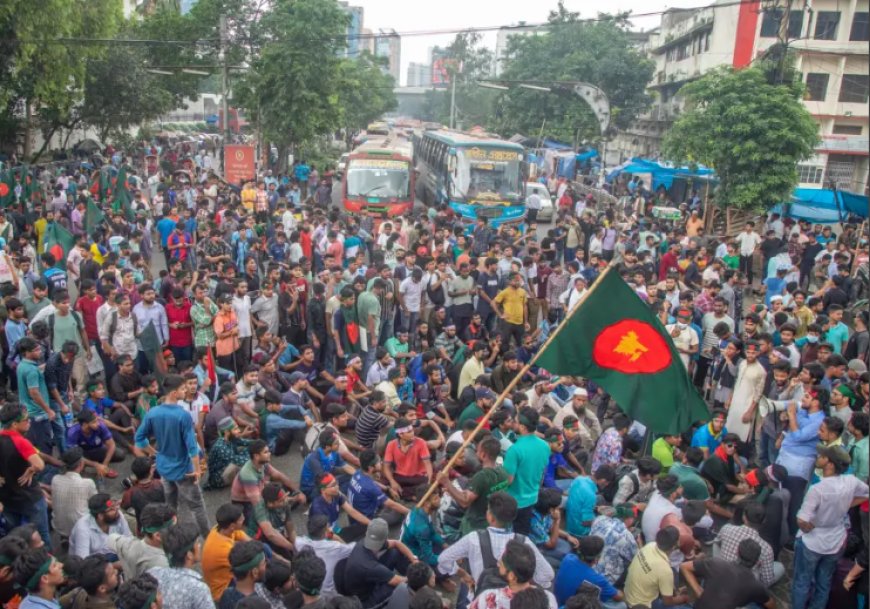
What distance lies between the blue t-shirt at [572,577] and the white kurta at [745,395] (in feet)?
10.7

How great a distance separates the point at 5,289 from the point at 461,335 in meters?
6.01

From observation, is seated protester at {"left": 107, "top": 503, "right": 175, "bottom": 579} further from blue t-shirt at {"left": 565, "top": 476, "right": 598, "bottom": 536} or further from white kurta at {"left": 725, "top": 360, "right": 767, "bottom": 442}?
white kurta at {"left": 725, "top": 360, "right": 767, "bottom": 442}

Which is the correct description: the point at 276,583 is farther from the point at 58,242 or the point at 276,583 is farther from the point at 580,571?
the point at 58,242

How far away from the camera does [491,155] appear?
70.3 ft

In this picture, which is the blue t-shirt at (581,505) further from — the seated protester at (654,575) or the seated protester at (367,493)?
the seated protester at (367,493)

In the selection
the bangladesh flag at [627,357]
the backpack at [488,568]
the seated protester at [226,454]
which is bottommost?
the seated protester at [226,454]

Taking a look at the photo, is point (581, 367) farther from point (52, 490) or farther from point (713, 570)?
point (52, 490)

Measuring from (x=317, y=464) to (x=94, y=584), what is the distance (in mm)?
2105

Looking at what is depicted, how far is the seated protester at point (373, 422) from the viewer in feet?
25.0

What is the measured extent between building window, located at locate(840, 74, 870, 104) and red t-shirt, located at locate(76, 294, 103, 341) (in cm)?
3353

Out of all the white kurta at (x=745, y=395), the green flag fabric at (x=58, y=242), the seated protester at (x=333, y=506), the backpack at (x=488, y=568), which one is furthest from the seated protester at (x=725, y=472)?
the green flag fabric at (x=58, y=242)

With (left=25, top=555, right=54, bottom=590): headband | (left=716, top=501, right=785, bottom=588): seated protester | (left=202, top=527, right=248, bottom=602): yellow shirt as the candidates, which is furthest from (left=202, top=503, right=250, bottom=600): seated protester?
(left=716, top=501, right=785, bottom=588): seated protester

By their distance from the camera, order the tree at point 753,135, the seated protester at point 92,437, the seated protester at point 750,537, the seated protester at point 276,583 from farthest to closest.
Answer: the tree at point 753,135 → the seated protester at point 92,437 → the seated protester at point 750,537 → the seated protester at point 276,583

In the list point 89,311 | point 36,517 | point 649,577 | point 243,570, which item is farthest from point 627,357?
point 89,311
